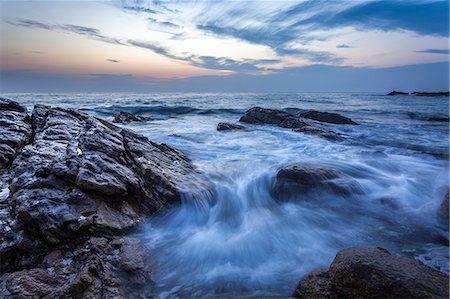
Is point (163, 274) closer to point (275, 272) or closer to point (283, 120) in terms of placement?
point (275, 272)

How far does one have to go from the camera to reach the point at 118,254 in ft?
11.6

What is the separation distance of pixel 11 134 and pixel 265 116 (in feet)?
45.5

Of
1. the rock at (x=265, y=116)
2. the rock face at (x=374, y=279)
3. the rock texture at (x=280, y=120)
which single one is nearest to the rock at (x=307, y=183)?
the rock face at (x=374, y=279)

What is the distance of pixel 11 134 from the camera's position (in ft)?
19.6

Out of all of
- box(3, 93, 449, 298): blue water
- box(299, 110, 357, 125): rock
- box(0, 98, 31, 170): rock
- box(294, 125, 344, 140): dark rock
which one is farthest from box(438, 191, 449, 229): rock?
box(299, 110, 357, 125): rock

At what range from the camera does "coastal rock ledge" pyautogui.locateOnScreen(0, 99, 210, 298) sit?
3.05 m

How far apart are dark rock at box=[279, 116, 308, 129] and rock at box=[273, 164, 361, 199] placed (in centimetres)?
863

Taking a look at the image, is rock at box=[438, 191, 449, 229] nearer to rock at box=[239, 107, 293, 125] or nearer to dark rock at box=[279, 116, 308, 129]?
dark rock at box=[279, 116, 308, 129]

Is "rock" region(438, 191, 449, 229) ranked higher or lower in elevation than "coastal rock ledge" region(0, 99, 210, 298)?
lower

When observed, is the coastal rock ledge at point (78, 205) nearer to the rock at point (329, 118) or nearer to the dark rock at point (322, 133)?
the dark rock at point (322, 133)

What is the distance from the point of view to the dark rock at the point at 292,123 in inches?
587

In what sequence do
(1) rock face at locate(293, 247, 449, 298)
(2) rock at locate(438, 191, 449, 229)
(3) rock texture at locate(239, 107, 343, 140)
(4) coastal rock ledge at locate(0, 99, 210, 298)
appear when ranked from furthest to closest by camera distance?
(3) rock texture at locate(239, 107, 343, 140) → (2) rock at locate(438, 191, 449, 229) → (4) coastal rock ledge at locate(0, 99, 210, 298) → (1) rock face at locate(293, 247, 449, 298)

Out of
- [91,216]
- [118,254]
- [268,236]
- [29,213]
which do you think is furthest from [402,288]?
[29,213]

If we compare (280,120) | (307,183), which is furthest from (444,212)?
(280,120)
